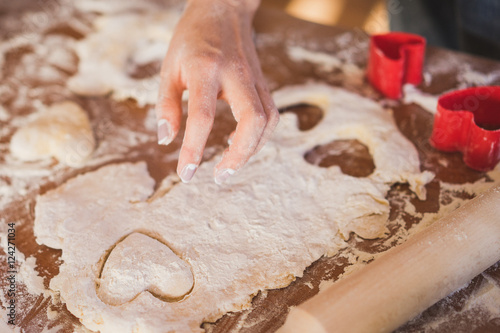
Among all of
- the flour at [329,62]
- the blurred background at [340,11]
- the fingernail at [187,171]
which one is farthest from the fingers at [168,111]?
the blurred background at [340,11]

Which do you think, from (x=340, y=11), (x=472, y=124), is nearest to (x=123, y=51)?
(x=472, y=124)

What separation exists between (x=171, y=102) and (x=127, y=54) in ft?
2.49

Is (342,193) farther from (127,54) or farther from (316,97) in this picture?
(127,54)

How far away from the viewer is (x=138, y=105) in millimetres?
1563

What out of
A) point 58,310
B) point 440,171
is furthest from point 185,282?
point 440,171

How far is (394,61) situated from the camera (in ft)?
4.72

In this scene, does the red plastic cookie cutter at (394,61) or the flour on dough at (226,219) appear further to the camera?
the red plastic cookie cutter at (394,61)

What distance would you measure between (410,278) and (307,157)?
53cm

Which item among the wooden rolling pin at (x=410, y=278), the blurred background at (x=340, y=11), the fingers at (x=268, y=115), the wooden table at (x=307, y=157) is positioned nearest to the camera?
the wooden rolling pin at (x=410, y=278)

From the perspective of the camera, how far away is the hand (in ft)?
3.45

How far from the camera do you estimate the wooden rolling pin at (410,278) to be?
32.9 inches

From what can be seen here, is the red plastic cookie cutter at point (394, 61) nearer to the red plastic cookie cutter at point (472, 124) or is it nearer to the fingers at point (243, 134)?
the red plastic cookie cutter at point (472, 124)

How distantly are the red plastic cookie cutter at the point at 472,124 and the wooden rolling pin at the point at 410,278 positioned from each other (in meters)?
0.24

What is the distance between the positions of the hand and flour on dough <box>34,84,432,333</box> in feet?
0.47
